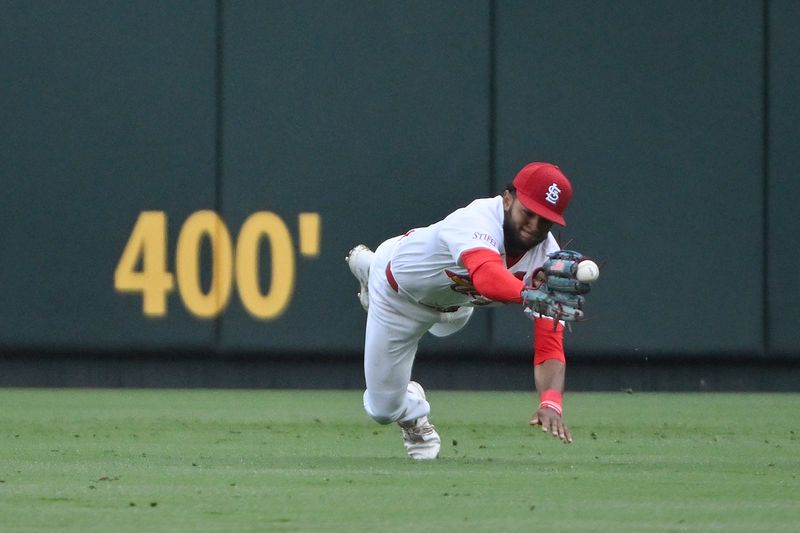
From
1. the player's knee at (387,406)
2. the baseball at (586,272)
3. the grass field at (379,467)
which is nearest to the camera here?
the grass field at (379,467)

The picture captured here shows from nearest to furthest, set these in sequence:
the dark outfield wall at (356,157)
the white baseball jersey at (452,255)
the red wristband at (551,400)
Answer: the red wristband at (551,400) < the white baseball jersey at (452,255) < the dark outfield wall at (356,157)

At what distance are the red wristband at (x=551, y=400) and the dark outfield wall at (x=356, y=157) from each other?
5609 millimetres

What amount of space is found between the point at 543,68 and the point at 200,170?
8.53 ft

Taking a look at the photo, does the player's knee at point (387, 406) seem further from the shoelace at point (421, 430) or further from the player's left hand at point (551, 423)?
the player's left hand at point (551, 423)

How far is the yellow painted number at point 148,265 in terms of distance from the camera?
1195 centimetres

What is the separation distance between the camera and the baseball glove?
5.75 meters

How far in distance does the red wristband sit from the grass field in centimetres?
27

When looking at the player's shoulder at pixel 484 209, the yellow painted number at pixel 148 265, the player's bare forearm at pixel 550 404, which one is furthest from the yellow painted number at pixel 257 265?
the player's bare forearm at pixel 550 404

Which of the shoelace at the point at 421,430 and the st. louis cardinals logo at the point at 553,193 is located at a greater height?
the st. louis cardinals logo at the point at 553,193

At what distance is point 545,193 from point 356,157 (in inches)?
227

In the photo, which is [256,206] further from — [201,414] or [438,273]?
[438,273]

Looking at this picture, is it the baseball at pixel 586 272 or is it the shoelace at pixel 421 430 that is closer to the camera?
the baseball at pixel 586 272

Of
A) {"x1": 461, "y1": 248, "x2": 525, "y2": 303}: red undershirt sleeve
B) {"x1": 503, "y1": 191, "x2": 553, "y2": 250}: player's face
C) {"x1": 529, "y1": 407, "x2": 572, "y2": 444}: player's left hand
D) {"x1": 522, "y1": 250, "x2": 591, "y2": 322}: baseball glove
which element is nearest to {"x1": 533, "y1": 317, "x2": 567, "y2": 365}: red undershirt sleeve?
{"x1": 503, "y1": 191, "x2": 553, "y2": 250}: player's face

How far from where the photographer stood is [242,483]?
5906 millimetres
